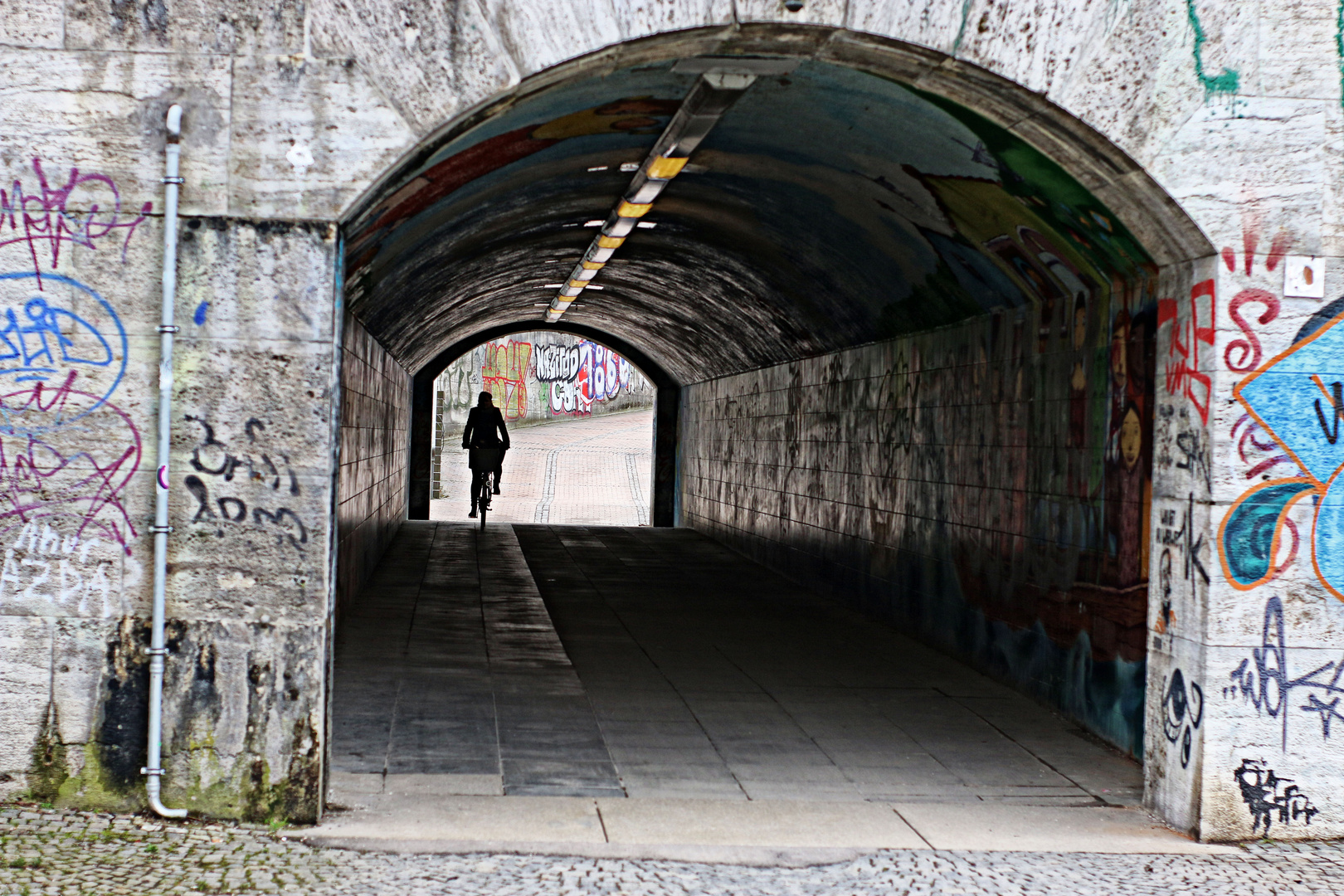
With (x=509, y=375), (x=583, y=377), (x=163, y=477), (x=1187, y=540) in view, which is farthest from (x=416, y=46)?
(x=583, y=377)

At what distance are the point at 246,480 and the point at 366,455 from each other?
7.27m

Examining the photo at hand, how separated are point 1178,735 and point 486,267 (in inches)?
354

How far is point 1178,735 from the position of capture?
18.0 ft

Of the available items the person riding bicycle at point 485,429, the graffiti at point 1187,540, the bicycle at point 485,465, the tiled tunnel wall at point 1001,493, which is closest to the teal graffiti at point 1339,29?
the tiled tunnel wall at point 1001,493

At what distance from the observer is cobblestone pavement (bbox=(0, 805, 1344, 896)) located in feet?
14.2

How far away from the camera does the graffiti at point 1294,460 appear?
210 inches

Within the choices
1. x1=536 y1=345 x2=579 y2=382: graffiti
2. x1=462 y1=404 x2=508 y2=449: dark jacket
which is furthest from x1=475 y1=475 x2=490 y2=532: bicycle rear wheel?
x1=536 y1=345 x2=579 y2=382: graffiti

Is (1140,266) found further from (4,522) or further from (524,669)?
(4,522)

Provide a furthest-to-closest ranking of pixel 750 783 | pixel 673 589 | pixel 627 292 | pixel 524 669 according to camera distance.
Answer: pixel 627 292
pixel 673 589
pixel 524 669
pixel 750 783

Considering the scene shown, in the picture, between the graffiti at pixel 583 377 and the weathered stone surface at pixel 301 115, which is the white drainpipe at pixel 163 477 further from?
the graffiti at pixel 583 377

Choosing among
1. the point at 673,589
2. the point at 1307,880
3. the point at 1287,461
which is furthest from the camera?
the point at 673,589

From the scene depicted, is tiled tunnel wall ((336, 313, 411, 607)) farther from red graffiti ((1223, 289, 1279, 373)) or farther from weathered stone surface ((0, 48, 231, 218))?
red graffiti ((1223, 289, 1279, 373))

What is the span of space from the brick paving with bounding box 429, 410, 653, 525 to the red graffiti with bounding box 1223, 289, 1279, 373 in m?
17.7

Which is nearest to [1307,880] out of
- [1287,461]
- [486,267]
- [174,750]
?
[1287,461]
